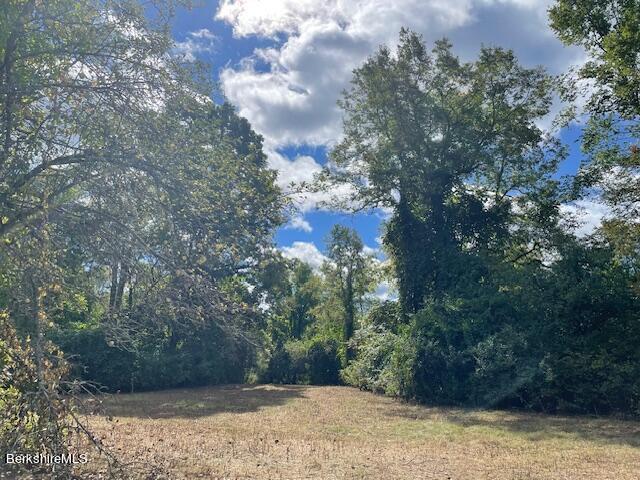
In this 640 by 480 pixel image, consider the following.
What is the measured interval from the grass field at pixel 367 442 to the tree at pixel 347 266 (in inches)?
733

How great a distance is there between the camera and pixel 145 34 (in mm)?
5555

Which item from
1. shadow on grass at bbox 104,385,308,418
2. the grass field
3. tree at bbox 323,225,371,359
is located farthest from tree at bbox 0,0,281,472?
tree at bbox 323,225,371,359

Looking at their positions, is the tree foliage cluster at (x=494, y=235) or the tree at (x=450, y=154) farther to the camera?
the tree at (x=450, y=154)

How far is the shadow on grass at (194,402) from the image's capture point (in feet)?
43.6

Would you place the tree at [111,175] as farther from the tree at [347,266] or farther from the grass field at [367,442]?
the tree at [347,266]

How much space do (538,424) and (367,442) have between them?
5.16m

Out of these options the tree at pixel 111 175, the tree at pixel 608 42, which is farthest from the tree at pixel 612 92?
the tree at pixel 111 175

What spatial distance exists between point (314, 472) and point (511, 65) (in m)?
20.6

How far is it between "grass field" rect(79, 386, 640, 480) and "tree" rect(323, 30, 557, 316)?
8782mm

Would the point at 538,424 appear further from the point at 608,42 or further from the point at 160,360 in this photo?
the point at 160,360

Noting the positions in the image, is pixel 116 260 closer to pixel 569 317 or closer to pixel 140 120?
pixel 140 120

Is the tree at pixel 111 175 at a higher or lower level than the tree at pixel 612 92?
lower

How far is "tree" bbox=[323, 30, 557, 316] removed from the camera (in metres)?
21.4

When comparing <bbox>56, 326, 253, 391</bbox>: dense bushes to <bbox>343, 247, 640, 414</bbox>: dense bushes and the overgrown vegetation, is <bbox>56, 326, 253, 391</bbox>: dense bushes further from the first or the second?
<bbox>343, 247, 640, 414</bbox>: dense bushes
